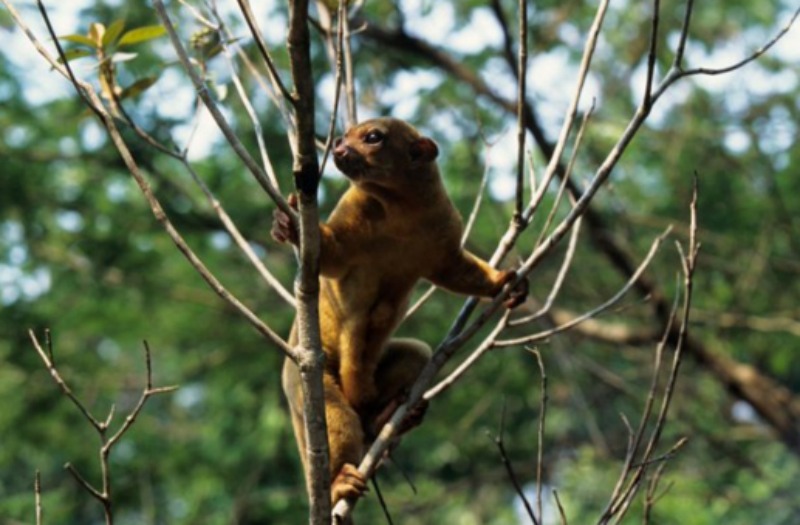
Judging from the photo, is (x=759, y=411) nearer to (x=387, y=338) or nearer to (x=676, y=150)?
(x=676, y=150)

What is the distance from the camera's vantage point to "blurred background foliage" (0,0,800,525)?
9445mm

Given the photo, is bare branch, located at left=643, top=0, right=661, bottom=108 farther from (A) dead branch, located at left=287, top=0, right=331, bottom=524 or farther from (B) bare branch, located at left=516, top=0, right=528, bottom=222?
(A) dead branch, located at left=287, top=0, right=331, bottom=524

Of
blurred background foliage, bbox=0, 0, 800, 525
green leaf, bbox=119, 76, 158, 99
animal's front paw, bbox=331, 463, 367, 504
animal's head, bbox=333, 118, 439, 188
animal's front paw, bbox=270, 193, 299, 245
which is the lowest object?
animal's front paw, bbox=331, 463, 367, 504

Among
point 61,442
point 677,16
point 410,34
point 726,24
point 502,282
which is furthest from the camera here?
point 726,24

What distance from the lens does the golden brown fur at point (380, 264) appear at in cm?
470

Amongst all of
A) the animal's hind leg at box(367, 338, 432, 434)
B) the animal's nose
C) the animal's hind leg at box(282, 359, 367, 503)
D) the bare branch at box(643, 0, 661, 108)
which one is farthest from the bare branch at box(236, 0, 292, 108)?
the animal's hind leg at box(367, 338, 432, 434)

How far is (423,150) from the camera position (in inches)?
194

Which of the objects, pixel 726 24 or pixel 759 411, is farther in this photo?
pixel 726 24

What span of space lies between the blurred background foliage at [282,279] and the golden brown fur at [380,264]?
401 centimetres

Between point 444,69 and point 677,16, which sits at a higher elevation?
point 677,16

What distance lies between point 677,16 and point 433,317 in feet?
13.3

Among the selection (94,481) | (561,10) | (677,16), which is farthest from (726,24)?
(94,481)

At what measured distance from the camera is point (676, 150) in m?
10.2

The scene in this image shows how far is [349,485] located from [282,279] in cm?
629
